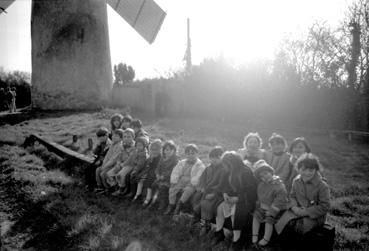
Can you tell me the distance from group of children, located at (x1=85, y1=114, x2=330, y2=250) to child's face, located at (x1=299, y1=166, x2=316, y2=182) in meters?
0.01

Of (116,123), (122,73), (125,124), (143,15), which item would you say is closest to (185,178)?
(125,124)

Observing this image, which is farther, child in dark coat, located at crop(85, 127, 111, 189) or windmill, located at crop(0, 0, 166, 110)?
windmill, located at crop(0, 0, 166, 110)

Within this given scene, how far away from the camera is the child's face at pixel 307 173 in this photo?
3.66 m

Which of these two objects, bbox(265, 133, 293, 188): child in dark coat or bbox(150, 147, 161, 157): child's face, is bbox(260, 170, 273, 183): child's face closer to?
bbox(265, 133, 293, 188): child in dark coat

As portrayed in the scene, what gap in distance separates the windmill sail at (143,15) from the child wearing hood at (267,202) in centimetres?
605

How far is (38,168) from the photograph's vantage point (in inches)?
285

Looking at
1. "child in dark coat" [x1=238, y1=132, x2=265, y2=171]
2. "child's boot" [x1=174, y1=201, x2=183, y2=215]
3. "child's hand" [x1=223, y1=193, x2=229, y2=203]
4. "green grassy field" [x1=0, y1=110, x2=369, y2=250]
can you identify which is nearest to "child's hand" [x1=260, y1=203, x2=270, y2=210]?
"child's hand" [x1=223, y1=193, x2=229, y2=203]

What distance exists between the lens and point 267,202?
3.80 meters

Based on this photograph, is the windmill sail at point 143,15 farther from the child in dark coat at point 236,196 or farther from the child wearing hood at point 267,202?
the child wearing hood at point 267,202

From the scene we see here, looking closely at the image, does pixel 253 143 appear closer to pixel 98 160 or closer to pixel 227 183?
pixel 227 183

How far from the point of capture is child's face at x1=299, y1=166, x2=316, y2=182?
366cm

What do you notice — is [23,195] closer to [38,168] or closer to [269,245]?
[38,168]

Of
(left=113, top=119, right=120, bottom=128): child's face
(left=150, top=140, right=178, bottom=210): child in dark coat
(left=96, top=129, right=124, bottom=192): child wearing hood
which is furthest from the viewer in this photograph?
(left=113, top=119, right=120, bottom=128): child's face

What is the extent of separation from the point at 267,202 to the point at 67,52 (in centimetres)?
1471
